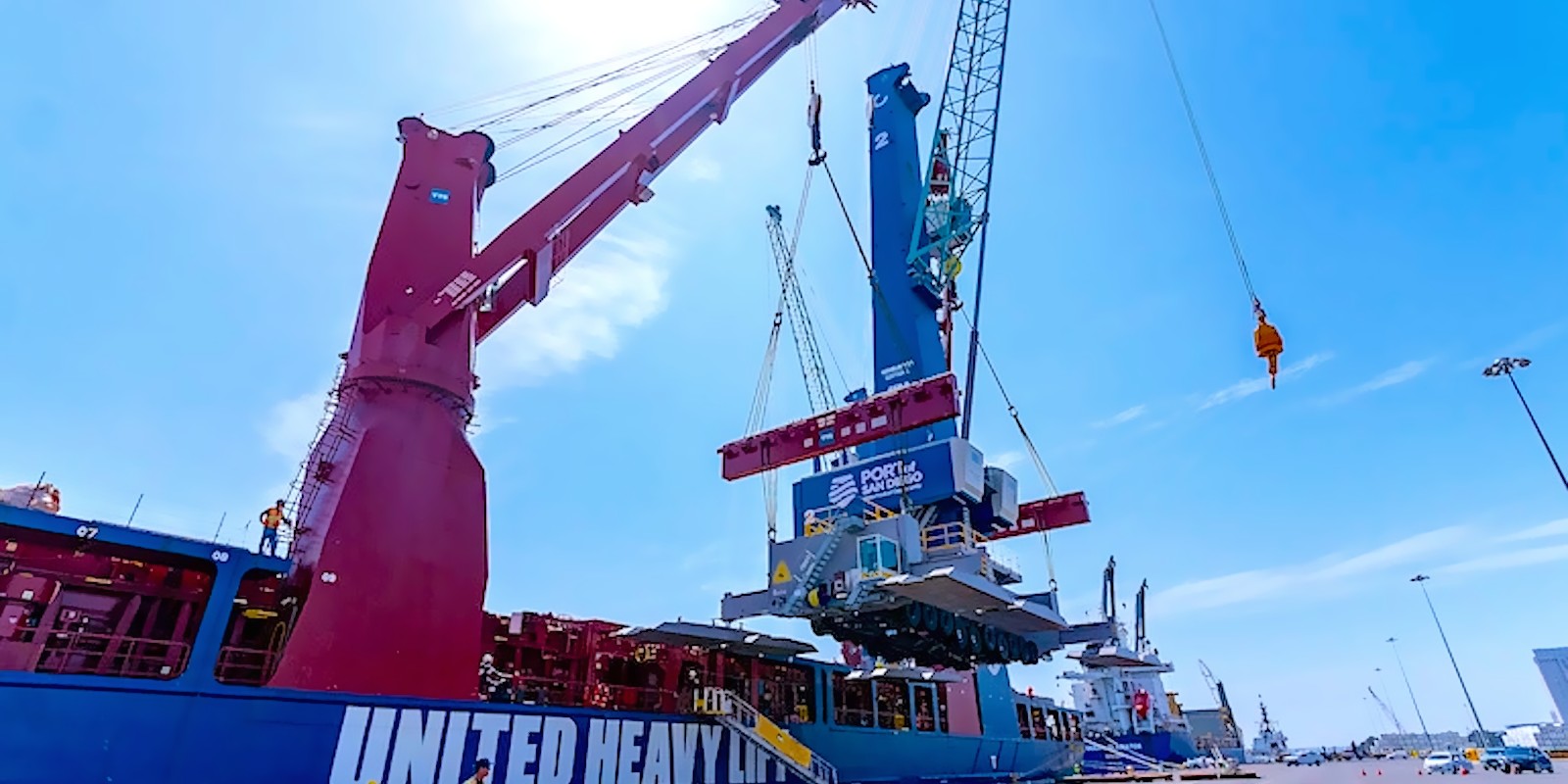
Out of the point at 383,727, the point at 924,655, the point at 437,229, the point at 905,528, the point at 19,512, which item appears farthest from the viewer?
the point at 924,655

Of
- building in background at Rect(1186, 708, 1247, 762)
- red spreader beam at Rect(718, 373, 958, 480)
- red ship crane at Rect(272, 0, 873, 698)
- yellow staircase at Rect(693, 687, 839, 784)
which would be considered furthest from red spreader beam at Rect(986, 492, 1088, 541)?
building in background at Rect(1186, 708, 1247, 762)

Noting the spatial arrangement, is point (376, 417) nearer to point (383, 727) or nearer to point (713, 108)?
A: point (383, 727)

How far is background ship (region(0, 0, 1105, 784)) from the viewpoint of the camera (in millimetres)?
14945

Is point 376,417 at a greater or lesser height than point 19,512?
greater

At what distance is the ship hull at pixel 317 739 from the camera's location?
13281 mm

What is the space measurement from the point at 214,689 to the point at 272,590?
3186mm

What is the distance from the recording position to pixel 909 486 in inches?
1193

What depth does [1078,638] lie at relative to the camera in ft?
94.6

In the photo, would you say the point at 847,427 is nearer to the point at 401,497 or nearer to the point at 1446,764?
the point at 401,497

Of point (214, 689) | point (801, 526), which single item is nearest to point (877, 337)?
point (801, 526)

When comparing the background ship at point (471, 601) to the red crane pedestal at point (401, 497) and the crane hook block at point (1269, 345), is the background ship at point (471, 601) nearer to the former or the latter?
the red crane pedestal at point (401, 497)

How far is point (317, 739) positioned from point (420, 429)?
22.3ft

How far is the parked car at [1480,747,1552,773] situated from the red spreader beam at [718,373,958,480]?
39885 millimetres

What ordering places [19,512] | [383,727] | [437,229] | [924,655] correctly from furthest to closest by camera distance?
[924,655] < [437,229] < [383,727] < [19,512]
